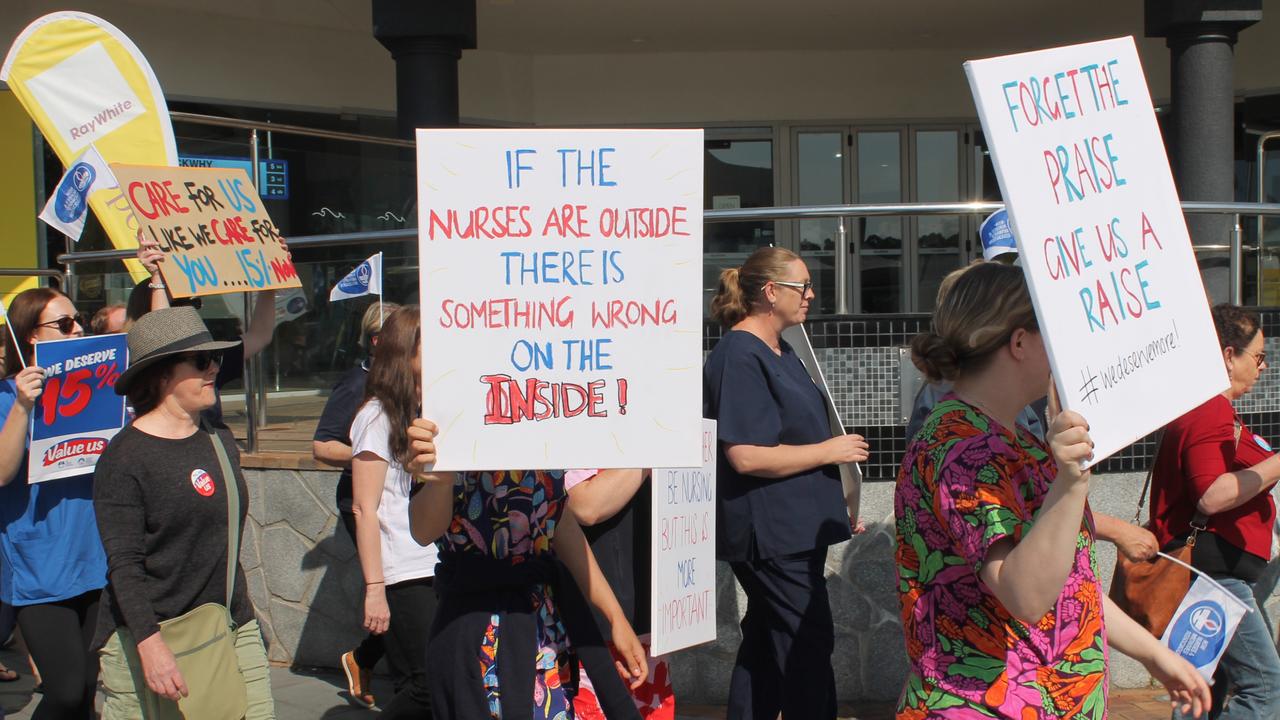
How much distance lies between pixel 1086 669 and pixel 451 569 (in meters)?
1.51

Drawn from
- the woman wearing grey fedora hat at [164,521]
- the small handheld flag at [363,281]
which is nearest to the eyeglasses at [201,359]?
the woman wearing grey fedora hat at [164,521]

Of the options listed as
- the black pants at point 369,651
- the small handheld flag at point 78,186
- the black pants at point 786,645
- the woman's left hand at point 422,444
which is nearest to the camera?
the woman's left hand at point 422,444

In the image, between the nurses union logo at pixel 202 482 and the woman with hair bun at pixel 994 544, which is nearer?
the woman with hair bun at pixel 994 544

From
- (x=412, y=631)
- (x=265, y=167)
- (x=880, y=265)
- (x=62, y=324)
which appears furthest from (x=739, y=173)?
(x=412, y=631)

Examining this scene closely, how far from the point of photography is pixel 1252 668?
403 centimetres

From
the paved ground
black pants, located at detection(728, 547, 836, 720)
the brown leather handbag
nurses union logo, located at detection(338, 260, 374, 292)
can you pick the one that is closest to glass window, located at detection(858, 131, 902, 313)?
black pants, located at detection(728, 547, 836, 720)

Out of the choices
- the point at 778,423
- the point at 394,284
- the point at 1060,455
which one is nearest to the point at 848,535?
the point at 778,423

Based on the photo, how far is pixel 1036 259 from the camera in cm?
207

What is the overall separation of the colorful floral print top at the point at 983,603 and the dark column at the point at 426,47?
8218mm

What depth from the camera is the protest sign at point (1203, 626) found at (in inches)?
133

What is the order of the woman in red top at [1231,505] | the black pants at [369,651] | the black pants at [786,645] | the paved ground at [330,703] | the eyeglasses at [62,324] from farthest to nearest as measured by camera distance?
the black pants at [369,651]
the paved ground at [330,703]
the eyeglasses at [62,324]
the black pants at [786,645]
the woman in red top at [1231,505]

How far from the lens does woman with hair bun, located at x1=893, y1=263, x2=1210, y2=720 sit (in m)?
2.12

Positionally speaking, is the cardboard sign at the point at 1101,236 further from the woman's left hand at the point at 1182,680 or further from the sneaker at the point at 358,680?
the sneaker at the point at 358,680

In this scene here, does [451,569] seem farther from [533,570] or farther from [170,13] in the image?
[170,13]
